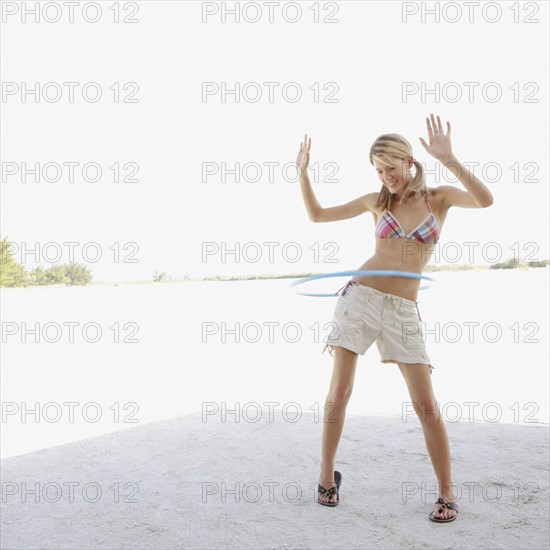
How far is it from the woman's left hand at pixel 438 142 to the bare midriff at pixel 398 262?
44 cm

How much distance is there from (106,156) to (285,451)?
54.9ft

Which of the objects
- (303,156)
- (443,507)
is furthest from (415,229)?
(443,507)

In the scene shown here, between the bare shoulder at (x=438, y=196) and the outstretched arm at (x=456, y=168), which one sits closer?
the outstretched arm at (x=456, y=168)

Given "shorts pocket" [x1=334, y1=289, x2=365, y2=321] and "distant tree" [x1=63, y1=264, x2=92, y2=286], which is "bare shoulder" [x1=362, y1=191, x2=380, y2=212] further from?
"distant tree" [x1=63, y1=264, x2=92, y2=286]

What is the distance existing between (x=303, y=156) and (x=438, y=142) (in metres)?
0.65

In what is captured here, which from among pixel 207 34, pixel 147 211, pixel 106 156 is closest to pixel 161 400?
pixel 147 211

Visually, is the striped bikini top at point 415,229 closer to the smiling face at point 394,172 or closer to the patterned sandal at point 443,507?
the smiling face at point 394,172

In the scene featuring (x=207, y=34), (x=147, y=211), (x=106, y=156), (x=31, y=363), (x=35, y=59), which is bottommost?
(x=31, y=363)

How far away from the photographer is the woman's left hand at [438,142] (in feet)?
9.37

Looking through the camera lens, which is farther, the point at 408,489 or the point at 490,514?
the point at 408,489

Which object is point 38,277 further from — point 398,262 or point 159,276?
point 398,262

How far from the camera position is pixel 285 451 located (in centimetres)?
450

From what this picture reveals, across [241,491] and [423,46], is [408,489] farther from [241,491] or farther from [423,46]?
[423,46]

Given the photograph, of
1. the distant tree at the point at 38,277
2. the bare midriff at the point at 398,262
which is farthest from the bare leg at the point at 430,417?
the distant tree at the point at 38,277
